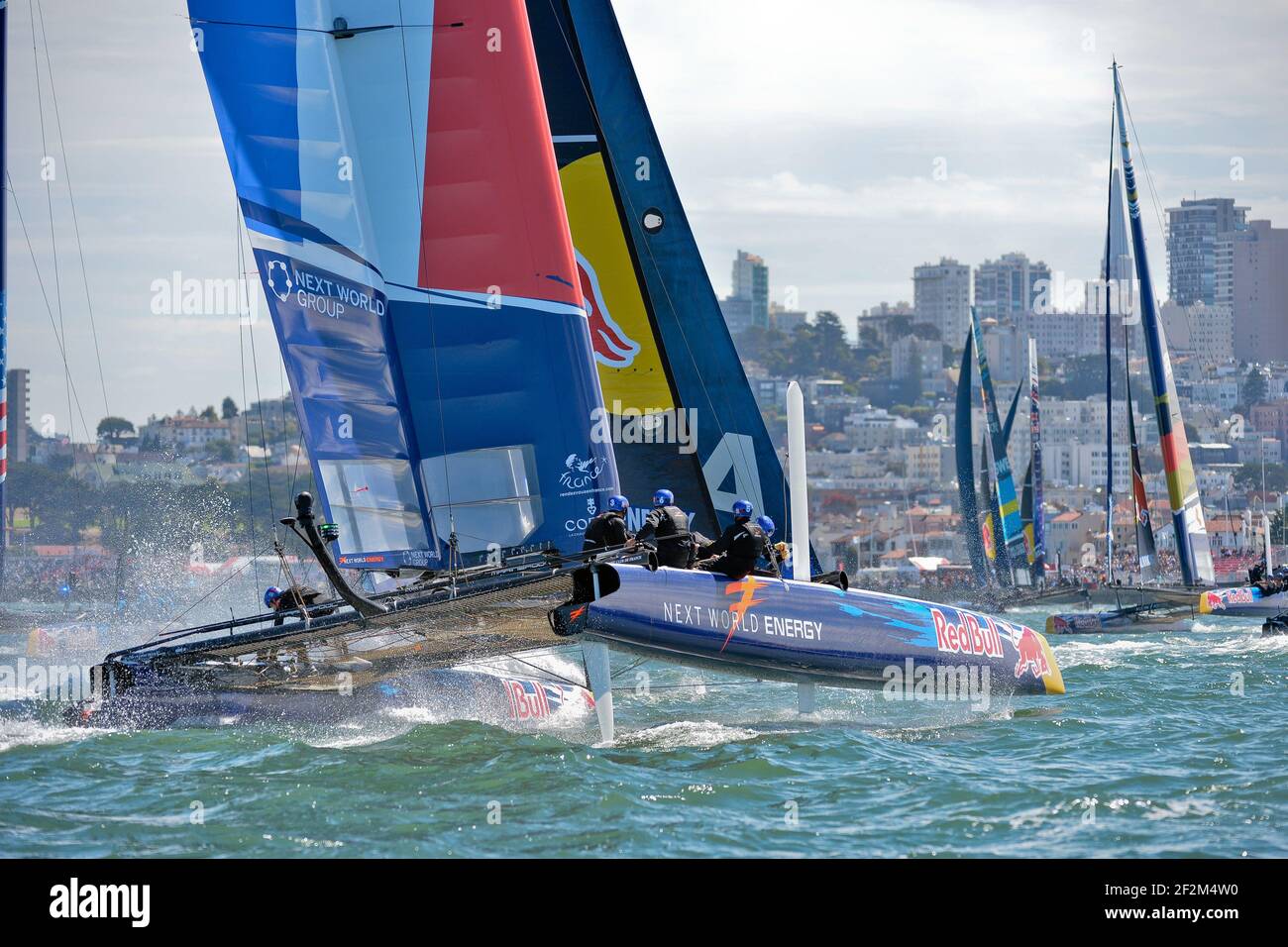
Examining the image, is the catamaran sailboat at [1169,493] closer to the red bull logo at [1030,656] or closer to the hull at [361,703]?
the red bull logo at [1030,656]

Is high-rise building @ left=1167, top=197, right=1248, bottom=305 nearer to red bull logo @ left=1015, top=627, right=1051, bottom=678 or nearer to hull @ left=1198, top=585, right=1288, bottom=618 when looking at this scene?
hull @ left=1198, top=585, right=1288, bottom=618

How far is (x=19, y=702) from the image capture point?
10.6 meters

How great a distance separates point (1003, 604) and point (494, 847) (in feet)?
90.3

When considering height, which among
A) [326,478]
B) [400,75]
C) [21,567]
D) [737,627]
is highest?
[400,75]

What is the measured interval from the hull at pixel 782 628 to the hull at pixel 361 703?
1.51 meters

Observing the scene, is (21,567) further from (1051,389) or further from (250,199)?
(1051,389)

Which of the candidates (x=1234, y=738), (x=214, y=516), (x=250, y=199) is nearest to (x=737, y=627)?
(x=1234, y=738)

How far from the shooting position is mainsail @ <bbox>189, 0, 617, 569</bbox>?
1002 cm

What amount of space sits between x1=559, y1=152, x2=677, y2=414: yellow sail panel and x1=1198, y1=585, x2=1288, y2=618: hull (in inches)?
502

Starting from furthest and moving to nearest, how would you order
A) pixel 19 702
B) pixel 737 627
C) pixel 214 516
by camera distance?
pixel 214 516 → pixel 19 702 → pixel 737 627

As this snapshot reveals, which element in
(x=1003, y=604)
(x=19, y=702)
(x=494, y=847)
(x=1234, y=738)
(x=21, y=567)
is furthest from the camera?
(x=21, y=567)

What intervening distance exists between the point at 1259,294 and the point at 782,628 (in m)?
146
